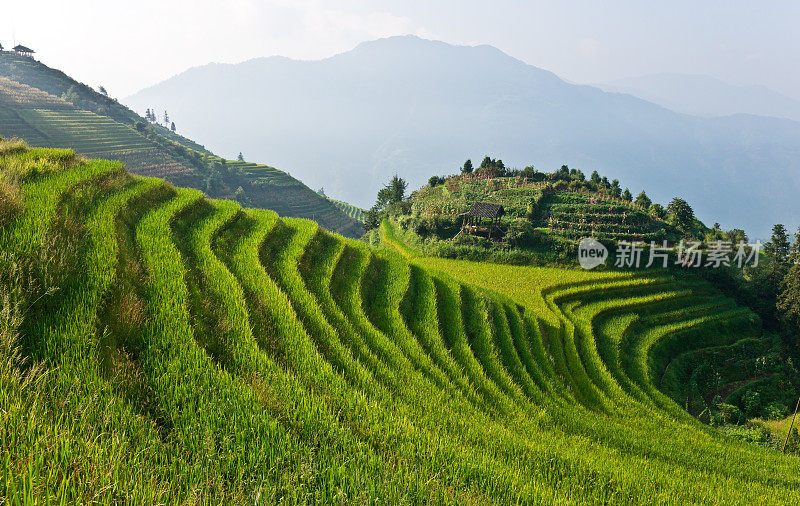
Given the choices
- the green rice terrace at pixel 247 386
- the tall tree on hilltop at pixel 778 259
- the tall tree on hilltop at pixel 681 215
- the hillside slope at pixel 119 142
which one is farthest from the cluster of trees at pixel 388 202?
the green rice terrace at pixel 247 386

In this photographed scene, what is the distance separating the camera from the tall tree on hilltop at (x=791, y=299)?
27.0 meters

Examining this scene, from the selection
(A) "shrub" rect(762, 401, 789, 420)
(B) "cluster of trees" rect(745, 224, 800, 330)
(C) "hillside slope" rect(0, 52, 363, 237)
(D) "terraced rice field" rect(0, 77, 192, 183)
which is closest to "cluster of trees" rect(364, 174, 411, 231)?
(C) "hillside slope" rect(0, 52, 363, 237)

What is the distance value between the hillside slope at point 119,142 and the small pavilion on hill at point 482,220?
4702cm

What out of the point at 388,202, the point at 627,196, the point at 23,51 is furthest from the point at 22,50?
the point at 627,196

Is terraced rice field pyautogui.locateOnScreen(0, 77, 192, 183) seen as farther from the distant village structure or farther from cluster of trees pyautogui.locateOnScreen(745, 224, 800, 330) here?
cluster of trees pyautogui.locateOnScreen(745, 224, 800, 330)

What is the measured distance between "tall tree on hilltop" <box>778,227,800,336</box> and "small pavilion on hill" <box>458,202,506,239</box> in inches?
861

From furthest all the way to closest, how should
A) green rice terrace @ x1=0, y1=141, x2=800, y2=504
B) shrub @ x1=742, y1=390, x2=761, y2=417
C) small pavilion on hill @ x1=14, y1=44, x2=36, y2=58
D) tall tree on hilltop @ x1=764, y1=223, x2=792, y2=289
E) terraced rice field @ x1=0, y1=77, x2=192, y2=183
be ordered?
1. small pavilion on hill @ x1=14, y1=44, x2=36, y2=58
2. terraced rice field @ x1=0, y1=77, x2=192, y2=183
3. tall tree on hilltop @ x1=764, y1=223, x2=792, y2=289
4. shrub @ x1=742, y1=390, x2=761, y2=417
5. green rice terrace @ x1=0, y1=141, x2=800, y2=504

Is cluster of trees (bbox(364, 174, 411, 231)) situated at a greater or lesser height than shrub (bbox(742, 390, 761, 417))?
greater

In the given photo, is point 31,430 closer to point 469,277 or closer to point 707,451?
point 707,451

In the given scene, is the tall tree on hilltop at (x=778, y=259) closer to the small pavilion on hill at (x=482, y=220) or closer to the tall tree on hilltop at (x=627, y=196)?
the tall tree on hilltop at (x=627, y=196)

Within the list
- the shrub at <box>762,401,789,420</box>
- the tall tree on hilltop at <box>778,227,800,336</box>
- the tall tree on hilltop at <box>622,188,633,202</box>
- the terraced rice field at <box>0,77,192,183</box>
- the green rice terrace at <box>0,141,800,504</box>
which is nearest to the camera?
the green rice terrace at <box>0,141,800,504</box>

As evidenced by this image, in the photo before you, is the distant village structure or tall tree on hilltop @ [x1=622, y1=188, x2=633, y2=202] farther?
the distant village structure

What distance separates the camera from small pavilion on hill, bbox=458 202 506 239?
32.5m

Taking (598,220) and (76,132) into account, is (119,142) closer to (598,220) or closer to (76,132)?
(76,132)
